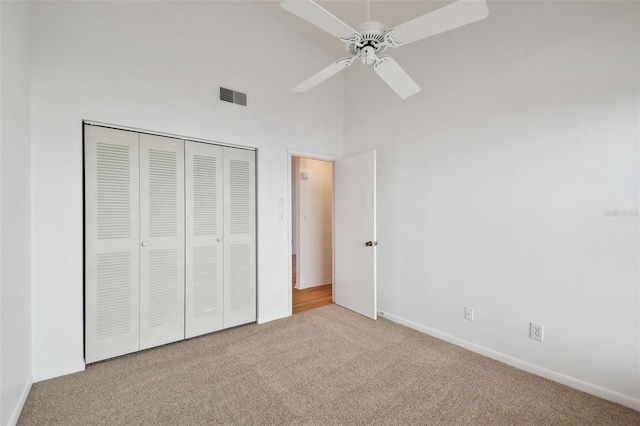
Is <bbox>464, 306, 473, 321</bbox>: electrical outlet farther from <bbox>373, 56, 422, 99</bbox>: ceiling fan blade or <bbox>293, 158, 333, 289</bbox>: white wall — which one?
<bbox>293, 158, 333, 289</bbox>: white wall

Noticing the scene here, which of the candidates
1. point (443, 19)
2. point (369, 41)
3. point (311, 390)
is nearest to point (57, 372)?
point (311, 390)

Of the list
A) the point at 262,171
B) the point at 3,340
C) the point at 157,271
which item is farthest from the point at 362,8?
the point at 3,340

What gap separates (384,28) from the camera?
1604mm

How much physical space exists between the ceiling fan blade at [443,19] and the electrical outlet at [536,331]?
7.42 ft

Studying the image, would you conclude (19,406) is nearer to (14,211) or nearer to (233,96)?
(14,211)

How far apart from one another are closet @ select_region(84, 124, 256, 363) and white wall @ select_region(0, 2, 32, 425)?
37 centimetres

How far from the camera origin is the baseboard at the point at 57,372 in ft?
6.87

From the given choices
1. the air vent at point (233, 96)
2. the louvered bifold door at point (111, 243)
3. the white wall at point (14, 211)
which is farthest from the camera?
the air vent at point (233, 96)

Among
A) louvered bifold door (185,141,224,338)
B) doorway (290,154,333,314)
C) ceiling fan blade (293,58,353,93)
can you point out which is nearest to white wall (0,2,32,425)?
louvered bifold door (185,141,224,338)

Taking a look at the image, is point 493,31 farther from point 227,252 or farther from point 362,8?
point 227,252

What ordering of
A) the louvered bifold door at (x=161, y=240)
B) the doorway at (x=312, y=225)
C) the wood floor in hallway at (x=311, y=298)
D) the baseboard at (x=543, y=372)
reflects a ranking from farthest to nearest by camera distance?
the doorway at (x=312, y=225) → the wood floor in hallway at (x=311, y=298) → the louvered bifold door at (x=161, y=240) → the baseboard at (x=543, y=372)

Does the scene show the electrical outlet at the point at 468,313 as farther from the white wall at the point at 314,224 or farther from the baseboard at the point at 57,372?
the baseboard at the point at 57,372

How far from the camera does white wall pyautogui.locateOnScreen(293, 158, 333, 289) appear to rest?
4703 mm

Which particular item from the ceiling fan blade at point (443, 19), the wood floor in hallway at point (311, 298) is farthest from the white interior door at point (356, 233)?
the ceiling fan blade at point (443, 19)
